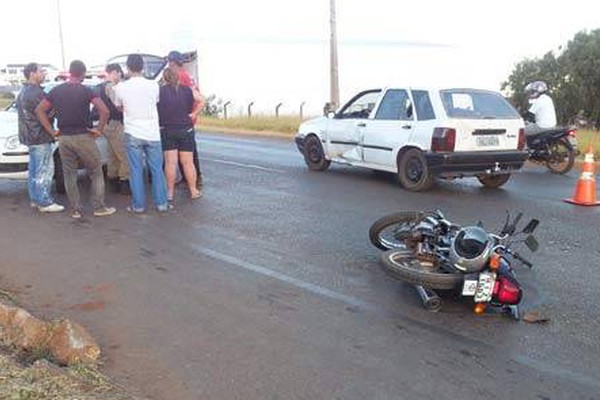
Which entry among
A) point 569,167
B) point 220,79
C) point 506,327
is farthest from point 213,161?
point 220,79

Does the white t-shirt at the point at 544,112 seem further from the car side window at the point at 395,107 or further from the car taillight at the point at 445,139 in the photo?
the car taillight at the point at 445,139

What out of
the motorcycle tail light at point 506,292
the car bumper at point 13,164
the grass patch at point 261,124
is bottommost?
the grass patch at point 261,124

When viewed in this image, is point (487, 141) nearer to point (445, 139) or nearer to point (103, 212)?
point (445, 139)

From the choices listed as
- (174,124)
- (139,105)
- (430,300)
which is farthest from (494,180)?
(430,300)

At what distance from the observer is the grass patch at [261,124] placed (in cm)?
2302

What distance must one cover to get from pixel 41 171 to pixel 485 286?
5.88 metres

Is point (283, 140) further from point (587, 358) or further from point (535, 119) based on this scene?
point (587, 358)

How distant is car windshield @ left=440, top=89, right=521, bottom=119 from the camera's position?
10.2 meters

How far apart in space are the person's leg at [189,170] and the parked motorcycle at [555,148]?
245 inches

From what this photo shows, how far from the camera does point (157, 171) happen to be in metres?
8.75

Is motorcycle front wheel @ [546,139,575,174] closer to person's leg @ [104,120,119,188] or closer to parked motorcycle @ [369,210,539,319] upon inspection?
person's leg @ [104,120,119,188]

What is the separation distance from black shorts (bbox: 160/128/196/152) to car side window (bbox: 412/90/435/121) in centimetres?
330

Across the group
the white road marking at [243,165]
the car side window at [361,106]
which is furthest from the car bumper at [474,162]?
the white road marking at [243,165]

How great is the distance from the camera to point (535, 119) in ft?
43.3
